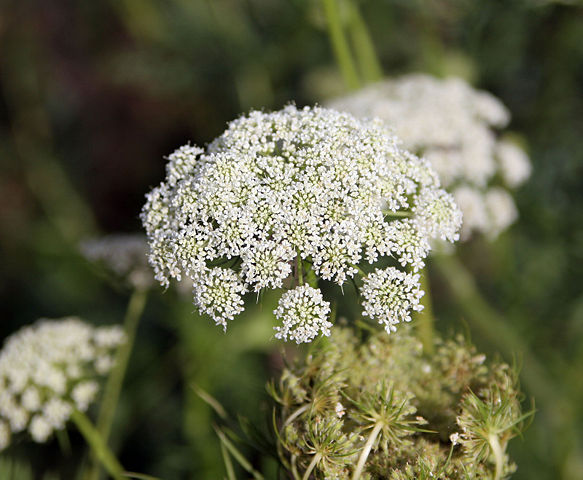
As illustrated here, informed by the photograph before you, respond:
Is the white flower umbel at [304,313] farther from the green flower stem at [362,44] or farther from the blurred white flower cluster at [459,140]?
the green flower stem at [362,44]

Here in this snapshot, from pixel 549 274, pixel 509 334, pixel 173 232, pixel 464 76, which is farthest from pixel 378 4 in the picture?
pixel 173 232

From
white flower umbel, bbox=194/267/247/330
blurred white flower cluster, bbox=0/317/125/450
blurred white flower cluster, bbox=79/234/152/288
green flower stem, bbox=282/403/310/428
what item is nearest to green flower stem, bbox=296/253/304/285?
white flower umbel, bbox=194/267/247/330

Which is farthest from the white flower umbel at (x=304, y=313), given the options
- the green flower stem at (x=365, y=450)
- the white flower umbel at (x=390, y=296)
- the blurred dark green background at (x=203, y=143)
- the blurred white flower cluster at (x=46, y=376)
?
the blurred white flower cluster at (x=46, y=376)

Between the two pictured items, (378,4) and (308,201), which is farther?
(378,4)

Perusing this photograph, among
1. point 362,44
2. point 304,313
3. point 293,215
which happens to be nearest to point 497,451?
point 304,313

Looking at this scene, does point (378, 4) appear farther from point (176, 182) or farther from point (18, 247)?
point (18, 247)

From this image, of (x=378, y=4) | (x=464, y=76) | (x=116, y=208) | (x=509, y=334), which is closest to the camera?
(x=509, y=334)

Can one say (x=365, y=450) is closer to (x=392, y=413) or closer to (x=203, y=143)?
(x=392, y=413)
